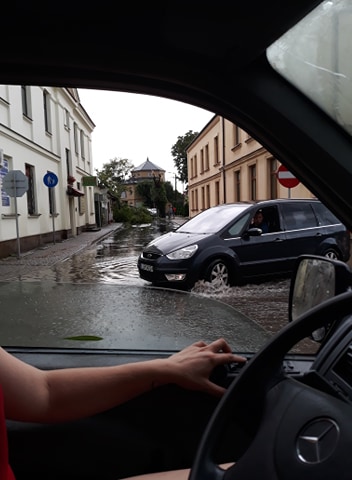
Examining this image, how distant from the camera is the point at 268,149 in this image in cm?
147

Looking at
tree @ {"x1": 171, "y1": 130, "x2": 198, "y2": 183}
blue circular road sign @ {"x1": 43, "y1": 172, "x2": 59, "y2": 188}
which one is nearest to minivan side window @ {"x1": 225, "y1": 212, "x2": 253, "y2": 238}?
tree @ {"x1": 171, "y1": 130, "x2": 198, "y2": 183}

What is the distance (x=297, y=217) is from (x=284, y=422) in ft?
23.2

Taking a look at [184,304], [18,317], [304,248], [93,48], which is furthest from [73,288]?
[304,248]

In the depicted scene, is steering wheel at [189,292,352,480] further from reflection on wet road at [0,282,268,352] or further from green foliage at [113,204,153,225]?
green foliage at [113,204,153,225]

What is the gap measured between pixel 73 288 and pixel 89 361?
29.0 inches

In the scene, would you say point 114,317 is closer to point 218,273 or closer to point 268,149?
point 268,149

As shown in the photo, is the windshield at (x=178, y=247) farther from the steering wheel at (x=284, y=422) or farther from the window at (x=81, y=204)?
the window at (x=81, y=204)

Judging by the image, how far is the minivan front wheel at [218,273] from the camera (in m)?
7.09

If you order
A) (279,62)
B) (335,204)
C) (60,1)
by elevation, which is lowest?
(335,204)

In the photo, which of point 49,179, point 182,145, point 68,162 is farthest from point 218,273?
point 68,162

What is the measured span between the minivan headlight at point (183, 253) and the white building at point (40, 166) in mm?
2809

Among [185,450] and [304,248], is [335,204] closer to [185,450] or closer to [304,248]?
[185,450]

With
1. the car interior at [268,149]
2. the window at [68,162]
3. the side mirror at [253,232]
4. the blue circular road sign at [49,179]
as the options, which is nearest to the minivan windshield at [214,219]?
the side mirror at [253,232]

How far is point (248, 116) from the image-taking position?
4.46 feet
